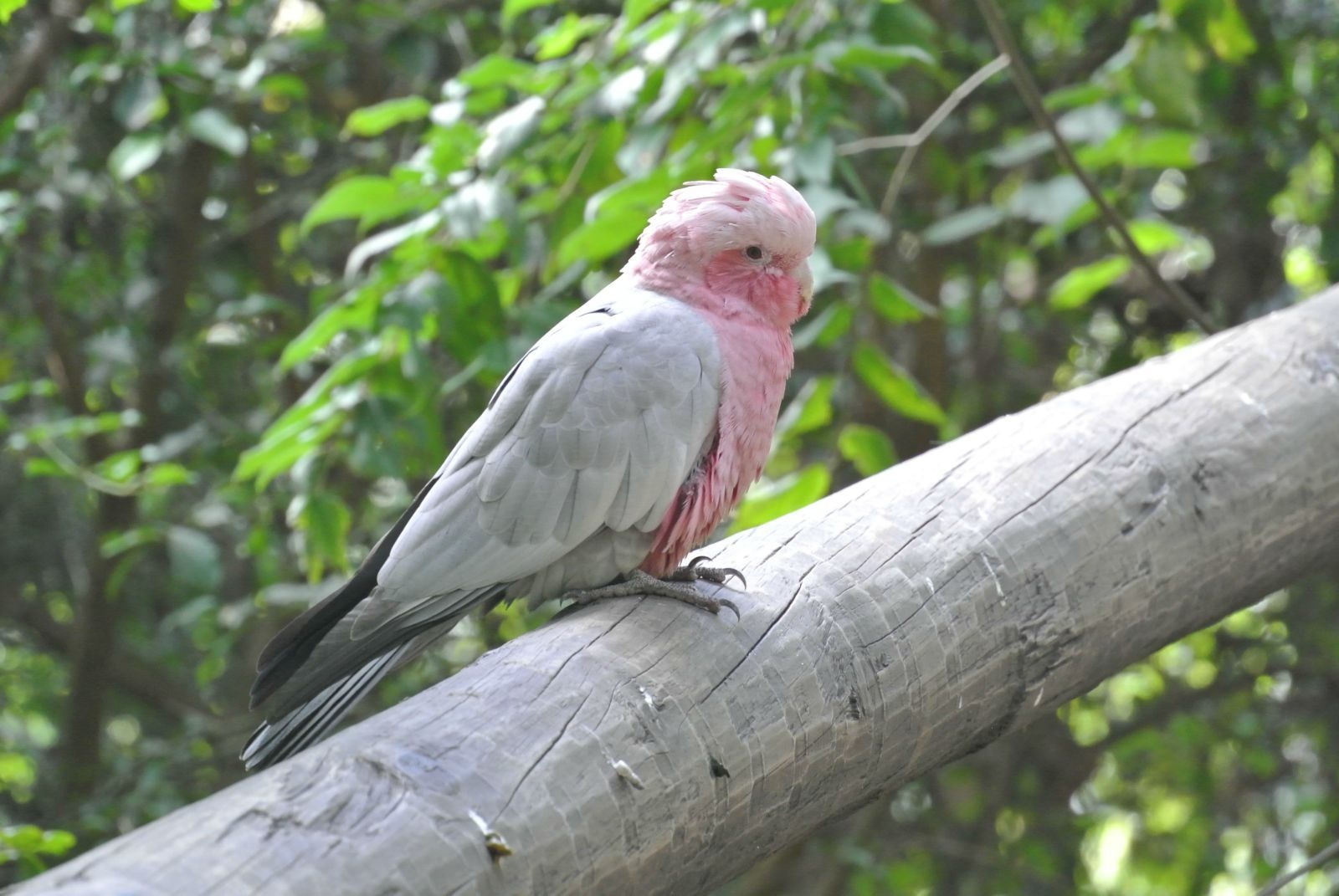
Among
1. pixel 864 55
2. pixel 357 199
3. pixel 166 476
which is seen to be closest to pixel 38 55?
pixel 166 476

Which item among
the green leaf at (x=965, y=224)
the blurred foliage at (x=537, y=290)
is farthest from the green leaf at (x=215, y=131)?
the green leaf at (x=965, y=224)

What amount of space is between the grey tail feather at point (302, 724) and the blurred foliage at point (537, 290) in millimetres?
980

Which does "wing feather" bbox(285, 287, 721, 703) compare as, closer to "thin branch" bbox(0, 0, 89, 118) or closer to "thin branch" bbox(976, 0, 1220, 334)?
"thin branch" bbox(976, 0, 1220, 334)

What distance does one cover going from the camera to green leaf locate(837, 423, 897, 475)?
3.01m

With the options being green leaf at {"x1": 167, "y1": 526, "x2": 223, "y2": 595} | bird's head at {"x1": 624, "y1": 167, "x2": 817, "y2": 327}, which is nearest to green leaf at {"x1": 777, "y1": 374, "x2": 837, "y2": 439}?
bird's head at {"x1": 624, "y1": 167, "x2": 817, "y2": 327}

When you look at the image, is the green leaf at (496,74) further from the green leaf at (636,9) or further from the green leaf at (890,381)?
the green leaf at (890,381)

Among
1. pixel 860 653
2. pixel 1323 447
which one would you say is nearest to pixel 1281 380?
pixel 1323 447

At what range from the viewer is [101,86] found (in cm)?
380

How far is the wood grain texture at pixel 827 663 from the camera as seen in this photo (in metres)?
1.31

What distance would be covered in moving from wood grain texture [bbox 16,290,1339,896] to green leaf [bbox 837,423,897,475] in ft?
2.26

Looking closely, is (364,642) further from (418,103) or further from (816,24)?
(816,24)

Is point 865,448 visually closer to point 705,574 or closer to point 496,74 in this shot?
point 705,574

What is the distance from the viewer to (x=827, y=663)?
1.78 metres

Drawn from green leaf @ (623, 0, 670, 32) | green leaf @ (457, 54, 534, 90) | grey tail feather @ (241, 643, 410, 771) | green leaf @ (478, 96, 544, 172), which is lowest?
grey tail feather @ (241, 643, 410, 771)
